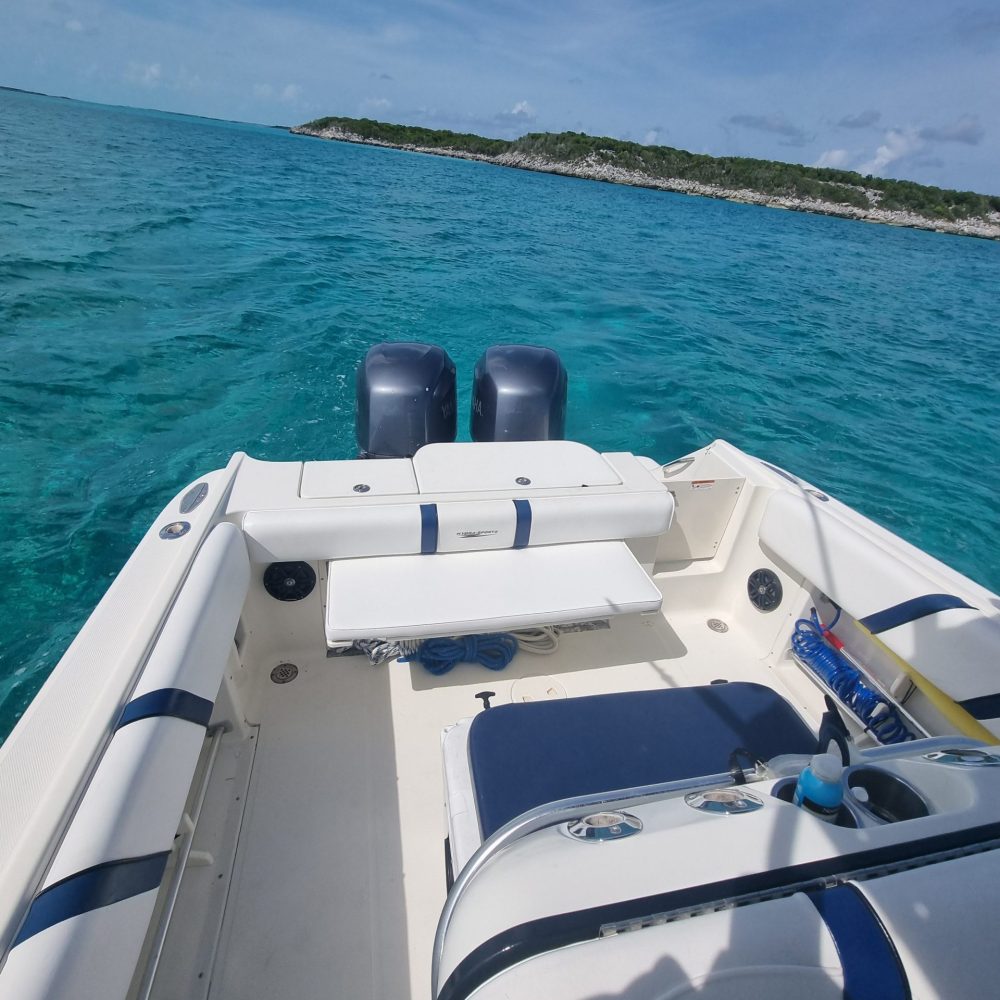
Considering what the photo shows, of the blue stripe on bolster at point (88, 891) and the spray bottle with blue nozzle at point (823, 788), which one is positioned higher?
the spray bottle with blue nozzle at point (823, 788)

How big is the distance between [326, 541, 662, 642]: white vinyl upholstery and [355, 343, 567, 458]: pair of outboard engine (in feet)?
2.77

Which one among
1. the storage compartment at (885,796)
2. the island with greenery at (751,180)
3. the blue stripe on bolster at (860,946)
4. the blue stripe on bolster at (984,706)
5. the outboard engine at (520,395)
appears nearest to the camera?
the blue stripe on bolster at (860,946)

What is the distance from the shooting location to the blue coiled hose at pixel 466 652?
7.70 ft

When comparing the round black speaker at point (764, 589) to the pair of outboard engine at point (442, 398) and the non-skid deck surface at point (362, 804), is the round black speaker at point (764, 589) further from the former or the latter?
the pair of outboard engine at point (442, 398)

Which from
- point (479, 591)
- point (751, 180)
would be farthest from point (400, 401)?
point (751, 180)

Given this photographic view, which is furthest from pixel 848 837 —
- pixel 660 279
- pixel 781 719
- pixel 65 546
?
pixel 660 279

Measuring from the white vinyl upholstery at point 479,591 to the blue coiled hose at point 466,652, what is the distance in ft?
1.27

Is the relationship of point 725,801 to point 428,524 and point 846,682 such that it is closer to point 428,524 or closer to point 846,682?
point 428,524

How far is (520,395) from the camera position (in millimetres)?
2902

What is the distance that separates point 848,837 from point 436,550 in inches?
60.2

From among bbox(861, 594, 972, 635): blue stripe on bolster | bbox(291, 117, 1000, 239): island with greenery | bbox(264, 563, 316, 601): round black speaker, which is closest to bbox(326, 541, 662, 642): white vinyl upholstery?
bbox(264, 563, 316, 601): round black speaker

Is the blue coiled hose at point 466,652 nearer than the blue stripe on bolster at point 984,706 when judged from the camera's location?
No

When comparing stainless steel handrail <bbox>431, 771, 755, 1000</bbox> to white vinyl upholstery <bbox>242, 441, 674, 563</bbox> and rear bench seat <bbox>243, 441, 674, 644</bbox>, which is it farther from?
white vinyl upholstery <bbox>242, 441, 674, 563</bbox>

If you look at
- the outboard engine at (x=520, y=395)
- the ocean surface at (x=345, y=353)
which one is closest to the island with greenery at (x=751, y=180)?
the ocean surface at (x=345, y=353)
